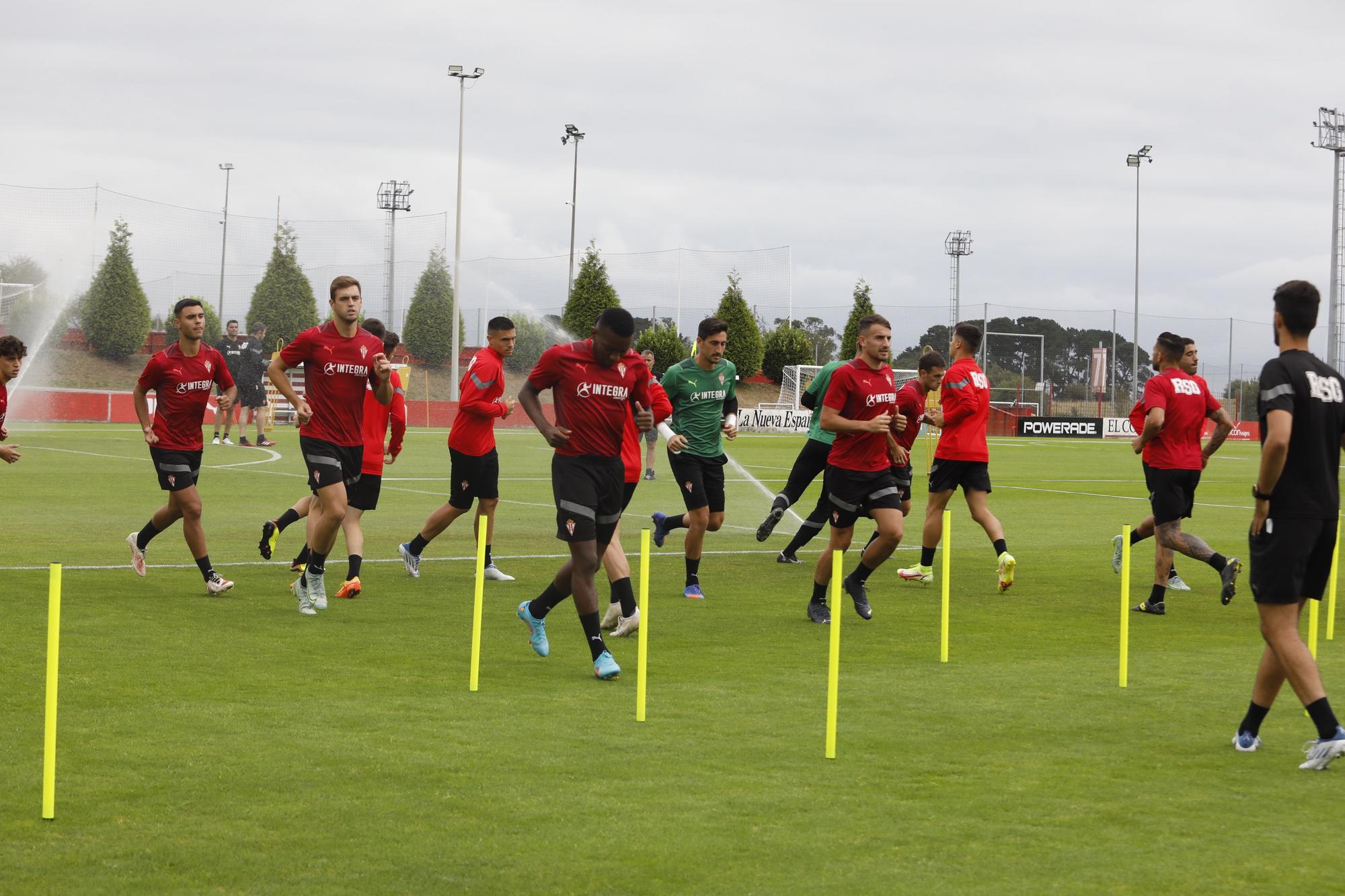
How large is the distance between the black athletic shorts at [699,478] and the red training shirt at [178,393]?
3762 mm

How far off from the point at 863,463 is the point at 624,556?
6.90 feet

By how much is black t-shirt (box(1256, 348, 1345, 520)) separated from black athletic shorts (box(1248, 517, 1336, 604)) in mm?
52

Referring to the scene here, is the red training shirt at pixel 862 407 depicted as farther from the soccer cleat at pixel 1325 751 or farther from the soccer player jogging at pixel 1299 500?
the soccer cleat at pixel 1325 751

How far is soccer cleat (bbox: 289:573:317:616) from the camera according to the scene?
34.9ft

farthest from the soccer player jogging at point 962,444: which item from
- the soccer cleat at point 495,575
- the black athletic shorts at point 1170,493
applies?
the soccer cleat at point 495,575

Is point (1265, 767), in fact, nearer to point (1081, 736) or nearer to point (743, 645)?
point (1081, 736)

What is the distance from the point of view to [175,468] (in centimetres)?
1114

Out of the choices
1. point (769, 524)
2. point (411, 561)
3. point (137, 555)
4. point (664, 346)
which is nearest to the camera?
point (137, 555)

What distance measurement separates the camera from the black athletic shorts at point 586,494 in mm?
8555

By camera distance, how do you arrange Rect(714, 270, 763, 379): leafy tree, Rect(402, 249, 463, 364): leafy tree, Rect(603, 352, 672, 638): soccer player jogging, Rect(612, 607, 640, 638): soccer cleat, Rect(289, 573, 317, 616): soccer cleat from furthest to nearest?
Rect(714, 270, 763, 379): leafy tree < Rect(402, 249, 463, 364): leafy tree < Rect(289, 573, 317, 616): soccer cleat < Rect(612, 607, 640, 638): soccer cleat < Rect(603, 352, 672, 638): soccer player jogging

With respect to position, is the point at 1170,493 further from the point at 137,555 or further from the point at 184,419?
the point at 137,555

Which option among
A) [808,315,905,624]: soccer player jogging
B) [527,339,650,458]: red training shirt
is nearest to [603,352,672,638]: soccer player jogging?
A: [527,339,650,458]: red training shirt

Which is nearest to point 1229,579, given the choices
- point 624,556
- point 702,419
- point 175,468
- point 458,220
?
point 702,419

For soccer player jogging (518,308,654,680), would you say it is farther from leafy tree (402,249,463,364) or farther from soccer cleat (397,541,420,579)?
leafy tree (402,249,463,364)
